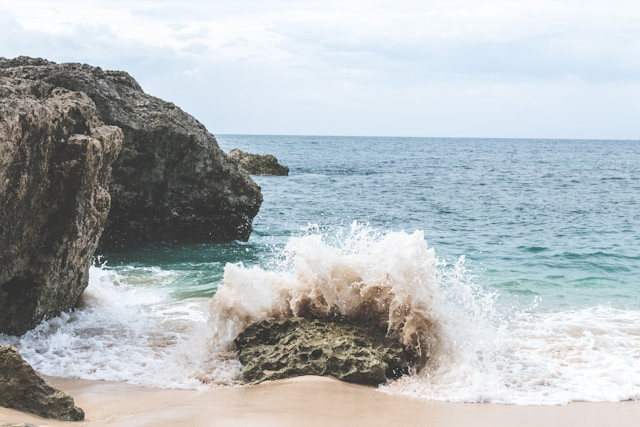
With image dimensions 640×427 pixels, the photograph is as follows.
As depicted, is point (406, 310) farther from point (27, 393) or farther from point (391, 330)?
point (27, 393)

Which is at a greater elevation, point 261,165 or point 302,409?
point 261,165

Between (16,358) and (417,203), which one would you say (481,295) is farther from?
(417,203)

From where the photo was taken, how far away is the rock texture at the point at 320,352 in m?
6.13

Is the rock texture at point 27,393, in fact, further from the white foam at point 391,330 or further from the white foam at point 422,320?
the white foam at point 422,320

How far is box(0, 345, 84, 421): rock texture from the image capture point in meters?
4.53

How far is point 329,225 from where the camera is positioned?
60.7 ft

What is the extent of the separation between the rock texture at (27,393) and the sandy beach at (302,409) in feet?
0.54

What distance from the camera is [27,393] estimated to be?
180 inches

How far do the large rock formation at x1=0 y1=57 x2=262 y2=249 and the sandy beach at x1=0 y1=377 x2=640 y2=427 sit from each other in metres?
7.72

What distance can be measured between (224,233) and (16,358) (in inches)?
411

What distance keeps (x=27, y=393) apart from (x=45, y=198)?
3.40 metres

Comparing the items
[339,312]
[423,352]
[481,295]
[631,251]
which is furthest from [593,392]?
[631,251]

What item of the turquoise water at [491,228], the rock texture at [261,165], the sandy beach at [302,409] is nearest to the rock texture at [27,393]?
the sandy beach at [302,409]

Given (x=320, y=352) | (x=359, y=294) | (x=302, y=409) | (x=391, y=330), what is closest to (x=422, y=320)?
(x=391, y=330)
